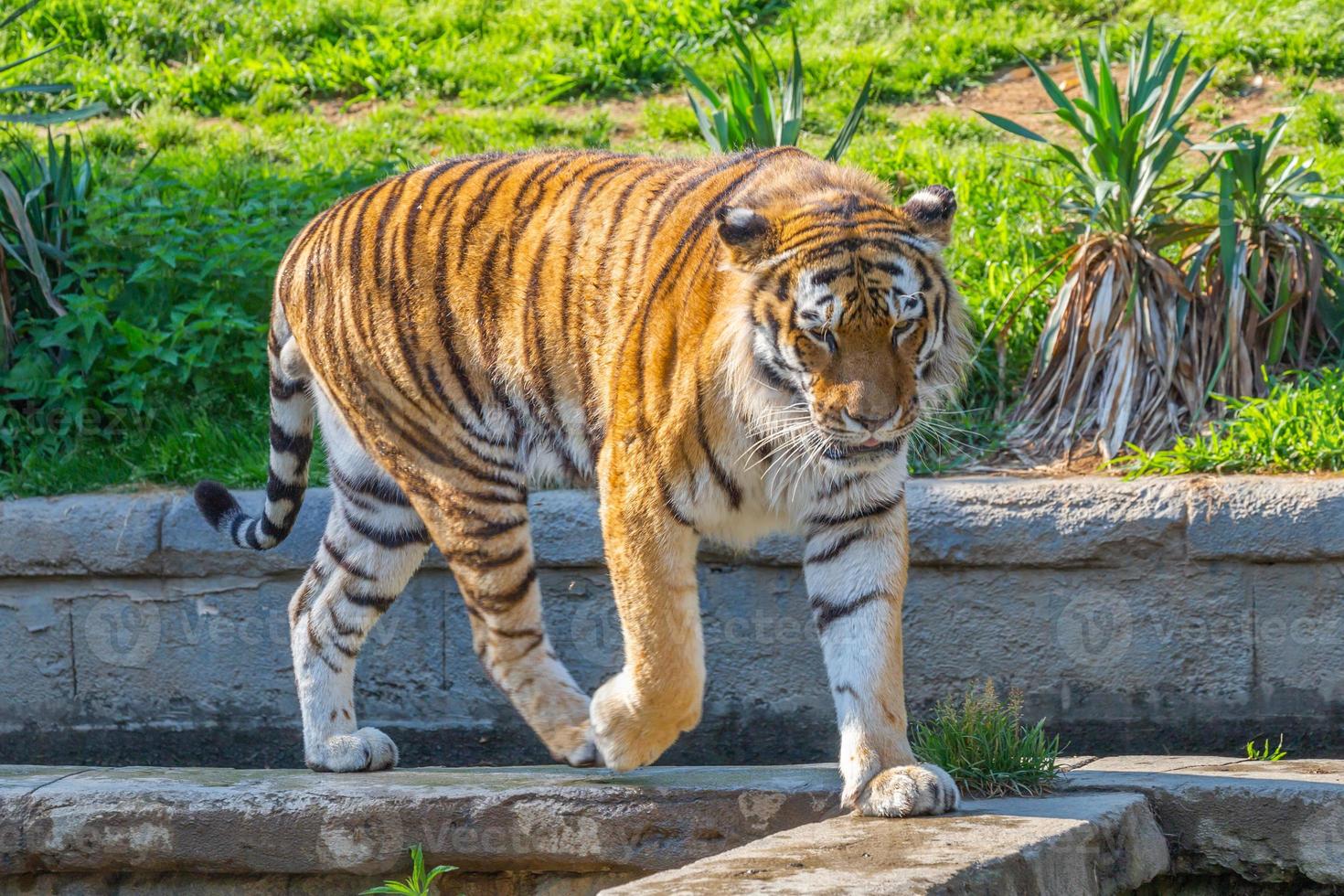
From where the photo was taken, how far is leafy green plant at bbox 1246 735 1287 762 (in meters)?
3.80

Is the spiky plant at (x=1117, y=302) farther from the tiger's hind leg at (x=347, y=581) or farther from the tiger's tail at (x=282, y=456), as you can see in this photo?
the tiger's tail at (x=282, y=456)

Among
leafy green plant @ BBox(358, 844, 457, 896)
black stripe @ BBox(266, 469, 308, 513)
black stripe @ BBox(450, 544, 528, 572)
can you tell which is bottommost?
leafy green plant @ BBox(358, 844, 457, 896)

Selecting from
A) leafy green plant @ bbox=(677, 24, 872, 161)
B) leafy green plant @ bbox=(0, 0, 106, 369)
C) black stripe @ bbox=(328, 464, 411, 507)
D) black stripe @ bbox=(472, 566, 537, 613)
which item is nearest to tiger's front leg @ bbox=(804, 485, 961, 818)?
black stripe @ bbox=(472, 566, 537, 613)

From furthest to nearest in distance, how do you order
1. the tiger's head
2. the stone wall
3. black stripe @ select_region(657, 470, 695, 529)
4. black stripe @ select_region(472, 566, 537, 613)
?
the stone wall
black stripe @ select_region(472, 566, 537, 613)
black stripe @ select_region(657, 470, 695, 529)
the tiger's head

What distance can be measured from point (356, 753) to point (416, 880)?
77 centimetres

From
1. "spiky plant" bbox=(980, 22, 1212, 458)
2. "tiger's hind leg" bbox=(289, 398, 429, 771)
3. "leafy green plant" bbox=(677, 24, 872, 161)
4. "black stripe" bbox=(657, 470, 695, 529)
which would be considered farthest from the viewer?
"leafy green plant" bbox=(677, 24, 872, 161)

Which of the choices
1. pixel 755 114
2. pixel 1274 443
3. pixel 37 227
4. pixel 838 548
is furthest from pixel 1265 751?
pixel 37 227

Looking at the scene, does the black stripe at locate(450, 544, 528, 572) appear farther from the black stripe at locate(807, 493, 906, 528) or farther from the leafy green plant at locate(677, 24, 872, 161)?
the leafy green plant at locate(677, 24, 872, 161)

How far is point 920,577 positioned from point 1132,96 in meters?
2.06

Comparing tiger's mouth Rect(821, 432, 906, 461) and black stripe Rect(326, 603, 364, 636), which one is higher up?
tiger's mouth Rect(821, 432, 906, 461)

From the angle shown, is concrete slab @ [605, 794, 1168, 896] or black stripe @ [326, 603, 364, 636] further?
black stripe @ [326, 603, 364, 636]

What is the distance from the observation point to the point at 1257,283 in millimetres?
5070

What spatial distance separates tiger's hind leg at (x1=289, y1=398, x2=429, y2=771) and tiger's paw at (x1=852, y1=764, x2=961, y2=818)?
1527 millimetres

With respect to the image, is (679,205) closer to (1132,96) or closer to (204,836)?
(204,836)
